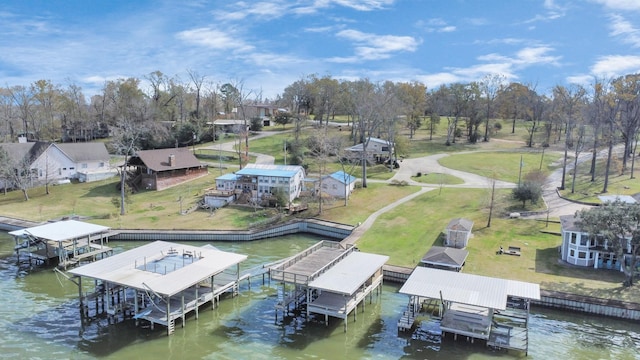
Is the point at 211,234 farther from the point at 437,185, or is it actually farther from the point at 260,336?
the point at 437,185

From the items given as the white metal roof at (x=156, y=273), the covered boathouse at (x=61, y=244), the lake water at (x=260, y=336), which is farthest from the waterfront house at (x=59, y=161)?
the white metal roof at (x=156, y=273)

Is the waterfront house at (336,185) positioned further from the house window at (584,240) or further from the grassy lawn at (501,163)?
the house window at (584,240)

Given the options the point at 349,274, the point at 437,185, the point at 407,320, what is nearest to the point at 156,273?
the point at 349,274

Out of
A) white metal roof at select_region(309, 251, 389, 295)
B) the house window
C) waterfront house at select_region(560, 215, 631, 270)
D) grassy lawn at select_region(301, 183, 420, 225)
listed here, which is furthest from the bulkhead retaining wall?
the house window

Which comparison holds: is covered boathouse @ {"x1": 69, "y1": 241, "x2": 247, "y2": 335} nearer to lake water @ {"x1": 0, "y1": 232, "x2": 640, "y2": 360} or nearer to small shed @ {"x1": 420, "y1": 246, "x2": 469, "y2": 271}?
lake water @ {"x1": 0, "y1": 232, "x2": 640, "y2": 360}

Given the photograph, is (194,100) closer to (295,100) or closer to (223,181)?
(295,100)

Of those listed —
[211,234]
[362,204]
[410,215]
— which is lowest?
[211,234]
